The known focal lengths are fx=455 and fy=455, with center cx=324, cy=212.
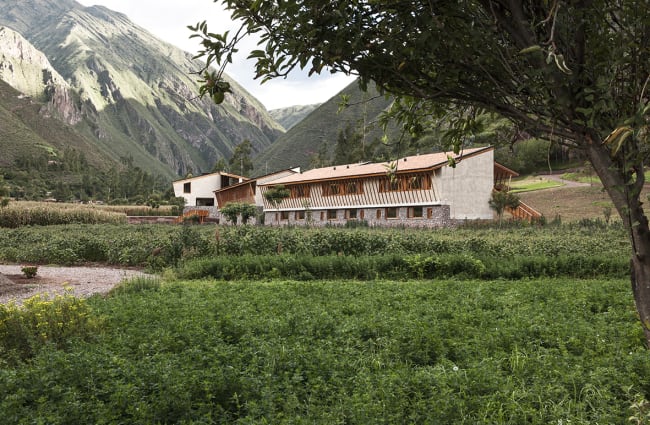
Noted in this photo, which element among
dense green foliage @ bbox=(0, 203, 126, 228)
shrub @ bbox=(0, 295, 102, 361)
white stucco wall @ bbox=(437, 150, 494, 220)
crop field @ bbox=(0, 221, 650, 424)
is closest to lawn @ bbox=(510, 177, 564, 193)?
white stucco wall @ bbox=(437, 150, 494, 220)

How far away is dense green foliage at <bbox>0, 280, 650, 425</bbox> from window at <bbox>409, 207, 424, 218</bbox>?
27593 millimetres

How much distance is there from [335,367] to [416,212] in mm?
32245

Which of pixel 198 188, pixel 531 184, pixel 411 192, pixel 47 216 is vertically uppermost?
pixel 198 188

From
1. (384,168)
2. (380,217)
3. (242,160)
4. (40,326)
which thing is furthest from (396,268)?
(242,160)

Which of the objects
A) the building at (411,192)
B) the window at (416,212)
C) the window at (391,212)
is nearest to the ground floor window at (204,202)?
the building at (411,192)

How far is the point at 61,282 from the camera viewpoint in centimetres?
1312

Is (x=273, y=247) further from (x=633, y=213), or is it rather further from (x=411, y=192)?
(x=411, y=192)

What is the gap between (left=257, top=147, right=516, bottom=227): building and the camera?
34.8 m

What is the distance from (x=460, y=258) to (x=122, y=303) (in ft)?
34.5

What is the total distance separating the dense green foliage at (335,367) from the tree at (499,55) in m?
2.43

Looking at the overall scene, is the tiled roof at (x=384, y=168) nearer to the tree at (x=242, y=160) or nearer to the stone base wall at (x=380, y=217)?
the stone base wall at (x=380, y=217)

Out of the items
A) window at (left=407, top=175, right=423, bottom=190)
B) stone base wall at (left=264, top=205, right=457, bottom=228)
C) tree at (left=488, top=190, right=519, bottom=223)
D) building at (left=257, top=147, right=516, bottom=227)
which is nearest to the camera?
stone base wall at (left=264, top=205, right=457, bottom=228)

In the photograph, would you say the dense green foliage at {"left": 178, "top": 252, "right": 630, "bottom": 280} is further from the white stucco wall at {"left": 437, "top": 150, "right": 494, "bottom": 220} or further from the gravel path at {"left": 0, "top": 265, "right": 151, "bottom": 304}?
the white stucco wall at {"left": 437, "top": 150, "right": 494, "bottom": 220}

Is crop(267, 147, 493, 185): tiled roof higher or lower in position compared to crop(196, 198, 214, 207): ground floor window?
higher
